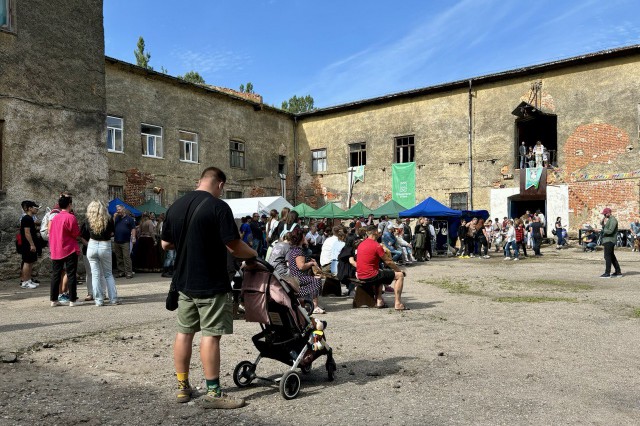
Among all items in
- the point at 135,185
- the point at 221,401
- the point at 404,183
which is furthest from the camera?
the point at 404,183

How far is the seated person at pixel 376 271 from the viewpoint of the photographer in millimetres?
8516

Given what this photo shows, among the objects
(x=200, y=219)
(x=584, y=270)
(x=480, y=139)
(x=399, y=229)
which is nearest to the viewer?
(x=200, y=219)

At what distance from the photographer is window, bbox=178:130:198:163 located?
25344 millimetres

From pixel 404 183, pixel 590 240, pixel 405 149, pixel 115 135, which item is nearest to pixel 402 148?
pixel 405 149

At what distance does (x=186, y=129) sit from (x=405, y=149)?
11.7 meters

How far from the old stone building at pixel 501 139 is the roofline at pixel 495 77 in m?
0.06

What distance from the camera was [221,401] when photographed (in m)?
3.92

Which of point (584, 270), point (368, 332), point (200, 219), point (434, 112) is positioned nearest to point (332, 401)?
point (200, 219)

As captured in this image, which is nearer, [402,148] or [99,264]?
[99,264]

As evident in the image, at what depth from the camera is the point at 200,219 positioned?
13.0 ft

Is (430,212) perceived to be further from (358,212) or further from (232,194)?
(232,194)

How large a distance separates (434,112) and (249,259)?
24.8 m

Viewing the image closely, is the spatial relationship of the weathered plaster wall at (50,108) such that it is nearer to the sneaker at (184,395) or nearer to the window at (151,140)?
the sneaker at (184,395)

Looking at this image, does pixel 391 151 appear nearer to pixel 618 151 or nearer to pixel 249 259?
pixel 618 151
